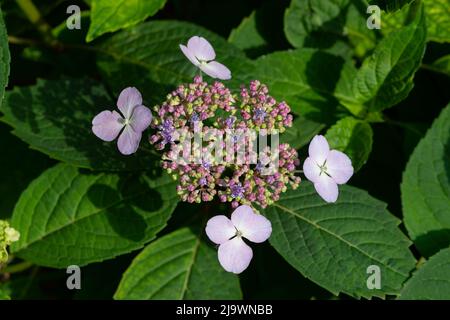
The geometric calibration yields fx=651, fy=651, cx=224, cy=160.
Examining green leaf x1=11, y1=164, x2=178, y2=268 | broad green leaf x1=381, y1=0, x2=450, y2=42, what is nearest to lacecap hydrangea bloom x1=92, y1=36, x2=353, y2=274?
green leaf x1=11, y1=164, x2=178, y2=268

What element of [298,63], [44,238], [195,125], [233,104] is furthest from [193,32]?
[44,238]

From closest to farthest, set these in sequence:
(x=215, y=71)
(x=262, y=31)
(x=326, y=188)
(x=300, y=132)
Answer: (x=326, y=188), (x=215, y=71), (x=300, y=132), (x=262, y=31)

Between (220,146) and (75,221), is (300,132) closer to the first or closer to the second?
(220,146)


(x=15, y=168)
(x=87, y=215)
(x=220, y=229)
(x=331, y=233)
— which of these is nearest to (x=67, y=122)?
(x=87, y=215)

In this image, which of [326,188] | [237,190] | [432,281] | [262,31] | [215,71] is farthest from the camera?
[262,31]

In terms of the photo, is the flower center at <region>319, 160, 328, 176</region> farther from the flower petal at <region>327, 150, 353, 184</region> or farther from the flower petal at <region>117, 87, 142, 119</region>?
the flower petal at <region>117, 87, 142, 119</region>
